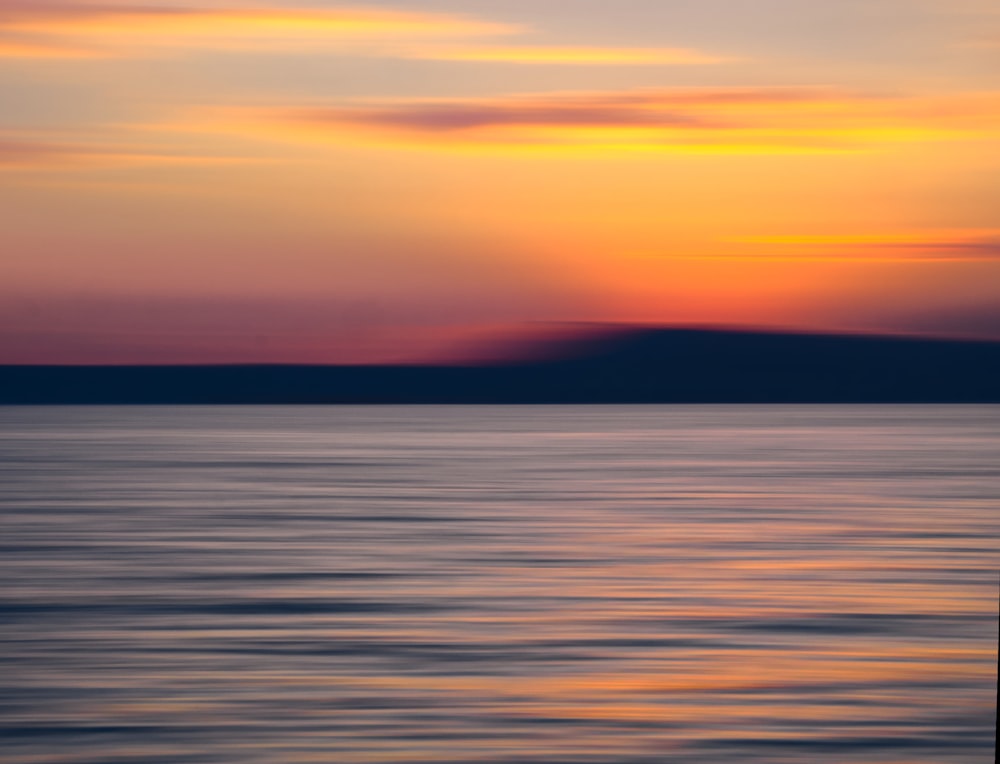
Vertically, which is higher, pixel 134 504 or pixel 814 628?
pixel 134 504

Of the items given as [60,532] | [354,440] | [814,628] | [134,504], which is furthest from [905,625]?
[354,440]

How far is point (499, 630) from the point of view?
32.6 ft

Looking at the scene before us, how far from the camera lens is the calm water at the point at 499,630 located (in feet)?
23.9

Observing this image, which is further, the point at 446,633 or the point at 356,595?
the point at 356,595

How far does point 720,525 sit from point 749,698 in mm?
9490

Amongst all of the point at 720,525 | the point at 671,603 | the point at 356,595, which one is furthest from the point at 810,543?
the point at 356,595

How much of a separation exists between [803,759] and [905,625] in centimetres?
351

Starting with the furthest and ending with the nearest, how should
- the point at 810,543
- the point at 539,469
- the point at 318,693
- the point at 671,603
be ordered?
the point at 539,469
the point at 810,543
the point at 671,603
the point at 318,693

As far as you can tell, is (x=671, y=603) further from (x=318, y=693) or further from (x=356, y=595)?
(x=318, y=693)

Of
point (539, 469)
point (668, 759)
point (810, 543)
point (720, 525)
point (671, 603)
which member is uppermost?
point (539, 469)

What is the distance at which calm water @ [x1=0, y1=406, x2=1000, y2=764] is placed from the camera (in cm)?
728

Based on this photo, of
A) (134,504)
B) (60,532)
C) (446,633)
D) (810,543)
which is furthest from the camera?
(134,504)

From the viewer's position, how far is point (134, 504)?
21016 millimetres

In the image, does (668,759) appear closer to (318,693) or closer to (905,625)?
(318,693)
